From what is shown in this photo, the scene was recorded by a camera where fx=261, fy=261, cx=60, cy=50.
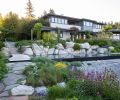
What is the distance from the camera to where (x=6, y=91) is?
7230mm

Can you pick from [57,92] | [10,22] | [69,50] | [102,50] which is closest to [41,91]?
[57,92]

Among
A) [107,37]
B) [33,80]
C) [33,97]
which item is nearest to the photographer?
[33,97]

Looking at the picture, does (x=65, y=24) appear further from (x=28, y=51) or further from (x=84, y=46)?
(x=28, y=51)

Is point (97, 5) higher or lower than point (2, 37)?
higher

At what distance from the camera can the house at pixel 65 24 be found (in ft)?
130

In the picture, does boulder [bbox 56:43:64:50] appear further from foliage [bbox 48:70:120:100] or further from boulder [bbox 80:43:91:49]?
foliage [bbox 48:70:120:100]

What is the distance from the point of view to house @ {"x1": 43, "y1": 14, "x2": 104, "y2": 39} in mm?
39731

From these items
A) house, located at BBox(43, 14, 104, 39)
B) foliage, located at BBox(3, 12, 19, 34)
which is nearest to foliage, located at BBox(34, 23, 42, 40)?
house, located at BBox(43, 14, 104, 39)

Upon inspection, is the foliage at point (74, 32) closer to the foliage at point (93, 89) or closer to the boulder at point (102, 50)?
the boulder at point (102, 50)

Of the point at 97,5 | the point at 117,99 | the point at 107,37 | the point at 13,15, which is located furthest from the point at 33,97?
the point at 13,15

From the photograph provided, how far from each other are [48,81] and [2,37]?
28.4m

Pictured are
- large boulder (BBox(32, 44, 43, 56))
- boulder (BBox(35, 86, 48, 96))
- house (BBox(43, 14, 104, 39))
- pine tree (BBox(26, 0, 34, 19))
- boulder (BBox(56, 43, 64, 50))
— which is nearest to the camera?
boulder (BBox(35, 86, 48, 96))

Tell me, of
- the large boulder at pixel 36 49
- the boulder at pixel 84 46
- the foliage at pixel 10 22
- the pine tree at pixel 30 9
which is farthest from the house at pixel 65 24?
the pine tree at pixel 30 9

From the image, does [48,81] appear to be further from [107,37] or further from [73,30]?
[73,30]
